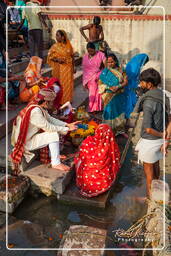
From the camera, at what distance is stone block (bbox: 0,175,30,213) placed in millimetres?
4148

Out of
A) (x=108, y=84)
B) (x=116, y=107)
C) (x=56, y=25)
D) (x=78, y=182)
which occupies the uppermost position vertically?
(x=56, y=25)

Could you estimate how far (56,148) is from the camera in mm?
4629

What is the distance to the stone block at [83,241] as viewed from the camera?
2.84m

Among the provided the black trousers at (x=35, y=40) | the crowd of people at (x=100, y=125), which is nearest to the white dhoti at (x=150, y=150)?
the crowd of people at (x=100, y=125)

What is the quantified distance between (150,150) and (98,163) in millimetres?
870

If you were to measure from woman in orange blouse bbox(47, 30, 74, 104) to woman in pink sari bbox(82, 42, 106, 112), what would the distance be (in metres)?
0.39

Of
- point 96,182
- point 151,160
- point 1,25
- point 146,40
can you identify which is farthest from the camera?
point 146,40

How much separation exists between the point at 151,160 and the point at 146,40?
371 inches

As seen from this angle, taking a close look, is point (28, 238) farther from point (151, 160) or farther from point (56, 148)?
point (151, 160)

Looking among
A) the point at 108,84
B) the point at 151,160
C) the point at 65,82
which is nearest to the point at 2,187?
the point at 151,160

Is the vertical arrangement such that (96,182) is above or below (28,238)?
above

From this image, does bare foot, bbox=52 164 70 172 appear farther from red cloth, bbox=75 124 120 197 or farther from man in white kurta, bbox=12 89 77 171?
red cloth, bbox=75 124 120 197

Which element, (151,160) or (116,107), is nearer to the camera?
(151,160)

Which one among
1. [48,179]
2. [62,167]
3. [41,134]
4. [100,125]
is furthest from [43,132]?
[100,125]
